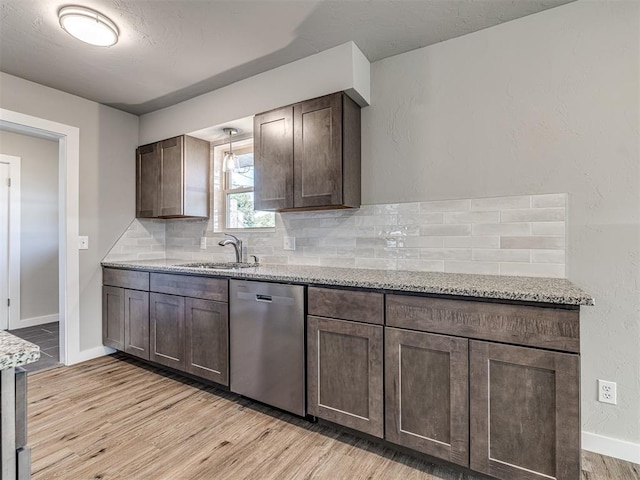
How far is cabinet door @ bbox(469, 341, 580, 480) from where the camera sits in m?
1.32

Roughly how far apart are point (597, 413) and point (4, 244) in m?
5.61

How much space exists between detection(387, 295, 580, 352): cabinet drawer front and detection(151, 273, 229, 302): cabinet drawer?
1.19m

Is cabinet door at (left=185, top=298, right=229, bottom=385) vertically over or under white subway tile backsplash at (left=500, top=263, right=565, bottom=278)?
under

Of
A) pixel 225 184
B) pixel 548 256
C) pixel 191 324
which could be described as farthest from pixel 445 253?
pixel 225 184

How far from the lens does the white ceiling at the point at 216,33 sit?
1.90 m

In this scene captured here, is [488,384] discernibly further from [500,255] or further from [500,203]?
[500,203]

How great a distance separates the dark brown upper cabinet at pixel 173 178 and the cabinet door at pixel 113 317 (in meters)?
0.81

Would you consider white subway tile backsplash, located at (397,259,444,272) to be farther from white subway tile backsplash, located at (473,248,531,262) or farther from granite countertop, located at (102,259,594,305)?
white subway tile backsplash, located at (473,248,531,262)

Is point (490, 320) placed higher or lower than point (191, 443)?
higher

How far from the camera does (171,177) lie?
3.20 metres

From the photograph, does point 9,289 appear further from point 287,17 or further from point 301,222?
point 287,17

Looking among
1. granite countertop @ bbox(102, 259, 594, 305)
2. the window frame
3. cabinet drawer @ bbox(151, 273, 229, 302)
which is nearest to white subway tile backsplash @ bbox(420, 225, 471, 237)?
granite countertop @ bbox(102, 259, 594, 305)

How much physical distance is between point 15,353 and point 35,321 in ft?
15.0

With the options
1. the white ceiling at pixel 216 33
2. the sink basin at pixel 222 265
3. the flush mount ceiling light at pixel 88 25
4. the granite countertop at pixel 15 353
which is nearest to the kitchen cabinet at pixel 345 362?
the sink basin at pixel 222 265
